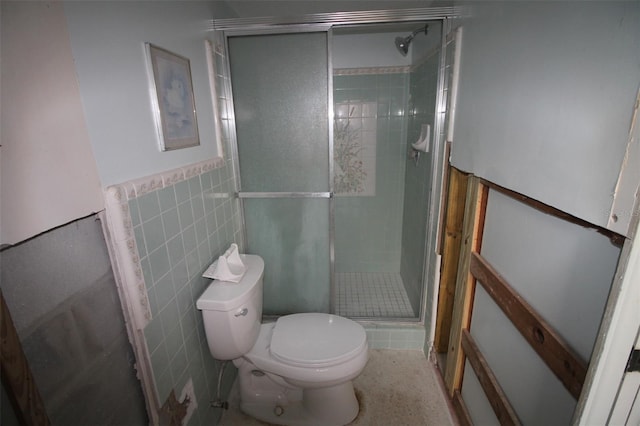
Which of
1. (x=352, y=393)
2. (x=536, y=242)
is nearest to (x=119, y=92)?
(x=536, y=242)

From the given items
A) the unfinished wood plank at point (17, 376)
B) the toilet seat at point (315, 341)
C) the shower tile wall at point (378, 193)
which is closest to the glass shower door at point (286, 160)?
the toilet seat at point (315, 341)

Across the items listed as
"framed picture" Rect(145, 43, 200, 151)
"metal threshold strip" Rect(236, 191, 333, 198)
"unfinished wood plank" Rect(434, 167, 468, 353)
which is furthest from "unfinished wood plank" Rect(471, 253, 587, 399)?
"framed picture" Rect(145, 43, 200, 151)

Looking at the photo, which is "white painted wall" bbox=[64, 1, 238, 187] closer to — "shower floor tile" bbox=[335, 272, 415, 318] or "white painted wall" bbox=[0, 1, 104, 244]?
"white painted wall" bbox=[0, 1, 104, 244]

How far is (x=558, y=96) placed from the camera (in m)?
0.76

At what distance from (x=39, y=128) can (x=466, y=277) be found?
1.61 metres

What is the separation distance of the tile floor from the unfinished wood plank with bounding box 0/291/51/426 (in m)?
1.14

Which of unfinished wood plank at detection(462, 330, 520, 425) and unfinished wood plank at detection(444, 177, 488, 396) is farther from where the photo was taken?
unfinished wood plank at detection(444, 177, 488, 396)

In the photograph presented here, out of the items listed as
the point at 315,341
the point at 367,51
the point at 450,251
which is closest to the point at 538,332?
the point at 450,251

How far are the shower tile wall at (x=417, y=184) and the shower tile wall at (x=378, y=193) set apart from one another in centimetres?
10

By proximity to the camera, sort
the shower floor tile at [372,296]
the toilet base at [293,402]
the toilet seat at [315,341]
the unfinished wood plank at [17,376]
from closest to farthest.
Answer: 1. the unfinished wood plank at [17,376]
2. the toilet seat at [315,341]
3. the toilet base at [293,402]
4. the shower floor tile at [372,296]

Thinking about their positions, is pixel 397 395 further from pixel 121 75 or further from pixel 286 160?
pixel 121 75

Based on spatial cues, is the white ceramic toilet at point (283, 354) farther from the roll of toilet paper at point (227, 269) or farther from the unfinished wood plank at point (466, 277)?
the unfinished wood plank at point (466, 277)

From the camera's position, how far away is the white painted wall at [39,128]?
60 cm

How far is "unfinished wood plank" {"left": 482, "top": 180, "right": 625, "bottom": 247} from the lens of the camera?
2.11ft
